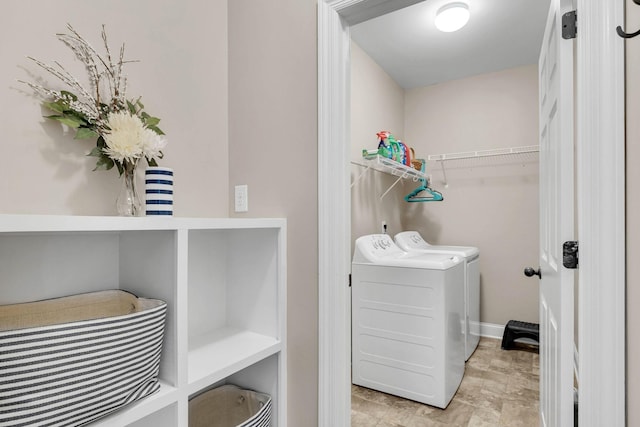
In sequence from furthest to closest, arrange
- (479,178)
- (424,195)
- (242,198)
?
(424,195) < (479,178) < (242,198)

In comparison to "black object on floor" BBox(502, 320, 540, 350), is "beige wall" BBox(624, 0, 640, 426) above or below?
above

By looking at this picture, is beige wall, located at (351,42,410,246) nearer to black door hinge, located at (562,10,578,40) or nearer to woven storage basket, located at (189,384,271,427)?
woven storage basket, located at (189,384,271,427)

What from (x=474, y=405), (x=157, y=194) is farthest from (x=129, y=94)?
(x=474, y=405)

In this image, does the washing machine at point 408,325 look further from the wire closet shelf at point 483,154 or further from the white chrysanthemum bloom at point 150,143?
the white chrysanthemum bloom at point 150,143

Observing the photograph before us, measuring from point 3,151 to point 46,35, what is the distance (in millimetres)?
371

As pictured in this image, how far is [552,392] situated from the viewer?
1.30 metres

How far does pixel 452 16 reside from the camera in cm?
232

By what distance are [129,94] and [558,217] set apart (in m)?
1.55

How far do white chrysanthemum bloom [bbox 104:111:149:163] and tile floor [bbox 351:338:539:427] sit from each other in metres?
1.91

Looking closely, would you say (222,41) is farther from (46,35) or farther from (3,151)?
(3,151)

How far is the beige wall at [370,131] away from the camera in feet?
9.23

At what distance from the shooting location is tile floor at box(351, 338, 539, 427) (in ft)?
6.63

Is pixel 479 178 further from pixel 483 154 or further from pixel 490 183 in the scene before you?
pixel 483 154

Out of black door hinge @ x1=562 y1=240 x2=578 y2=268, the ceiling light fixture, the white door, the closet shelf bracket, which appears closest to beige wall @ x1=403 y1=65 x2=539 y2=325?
the closet shelf bracket
